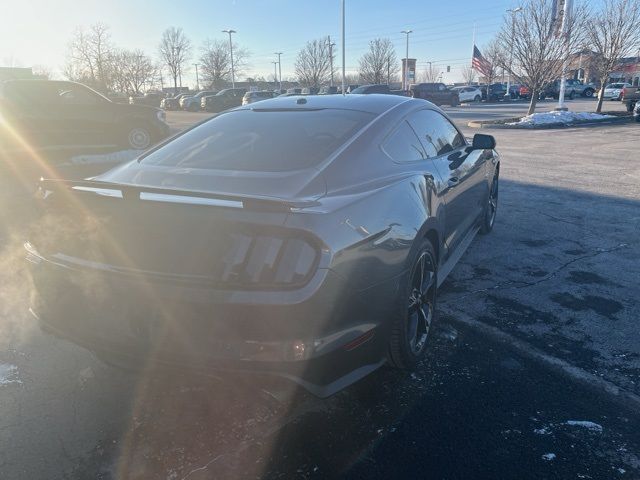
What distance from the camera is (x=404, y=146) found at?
3.38 meters

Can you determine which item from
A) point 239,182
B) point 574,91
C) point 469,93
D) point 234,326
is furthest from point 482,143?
point 574,91

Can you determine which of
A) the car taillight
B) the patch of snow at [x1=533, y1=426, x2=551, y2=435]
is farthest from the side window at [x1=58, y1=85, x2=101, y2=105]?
the patch of snow at [x1=533, y1=426, x2=551, y2=435]

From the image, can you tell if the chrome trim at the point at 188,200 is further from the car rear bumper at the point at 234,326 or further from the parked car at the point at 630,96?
the parked car at the point at 630,96

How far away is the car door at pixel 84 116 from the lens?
38.3 ft

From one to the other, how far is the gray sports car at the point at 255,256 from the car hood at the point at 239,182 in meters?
0.01

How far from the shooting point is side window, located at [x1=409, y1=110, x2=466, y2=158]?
3740mm

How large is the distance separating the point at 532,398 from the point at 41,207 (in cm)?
289

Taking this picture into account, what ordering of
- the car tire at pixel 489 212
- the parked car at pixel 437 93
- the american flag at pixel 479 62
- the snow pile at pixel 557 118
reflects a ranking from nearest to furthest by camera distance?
the car tire at pixel 489 212, the snow pile at pixel 557 118, the parked car at pixel 437 93, the american flag at pixel 479 62

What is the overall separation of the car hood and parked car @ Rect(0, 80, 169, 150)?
10264mm

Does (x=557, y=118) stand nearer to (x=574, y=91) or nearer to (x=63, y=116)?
(x=63, y=116)

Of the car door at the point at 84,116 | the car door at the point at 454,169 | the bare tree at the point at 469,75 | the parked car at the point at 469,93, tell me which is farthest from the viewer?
the bare tree at the point at 469,75

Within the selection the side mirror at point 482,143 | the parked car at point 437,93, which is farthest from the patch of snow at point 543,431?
the parked car at point 437,93

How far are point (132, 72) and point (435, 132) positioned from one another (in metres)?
58.8

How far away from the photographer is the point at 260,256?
6.95ft
